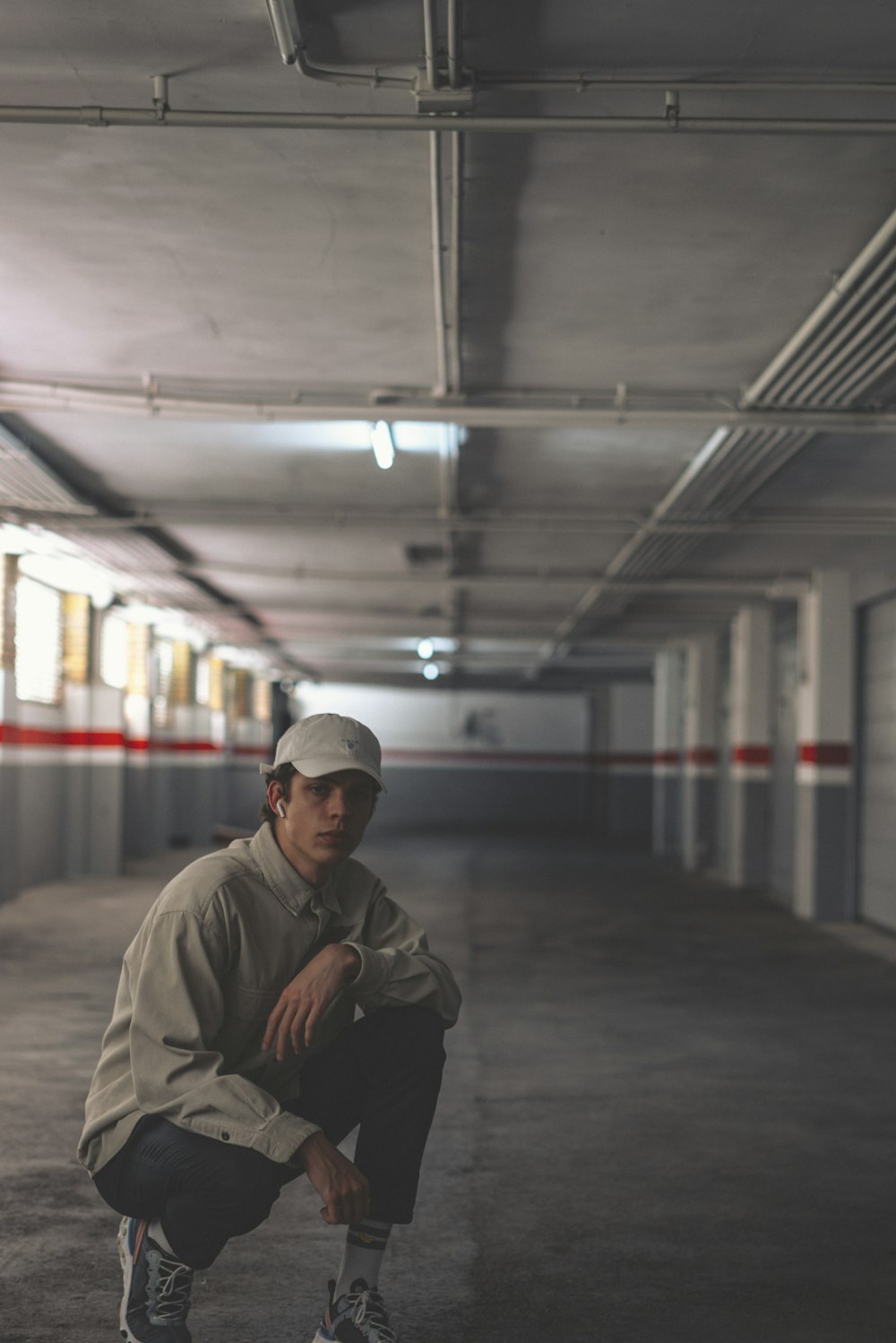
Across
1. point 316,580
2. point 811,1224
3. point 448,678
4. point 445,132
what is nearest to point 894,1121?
point 811,1224

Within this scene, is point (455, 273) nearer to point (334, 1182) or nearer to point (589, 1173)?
point (589, 1173)

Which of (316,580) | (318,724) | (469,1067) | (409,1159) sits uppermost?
(316,580)

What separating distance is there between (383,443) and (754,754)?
851 cm

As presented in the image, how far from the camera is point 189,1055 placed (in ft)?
7.87

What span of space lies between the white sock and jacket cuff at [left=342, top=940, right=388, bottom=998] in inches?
16.5

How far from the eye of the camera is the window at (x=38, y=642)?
12789mm

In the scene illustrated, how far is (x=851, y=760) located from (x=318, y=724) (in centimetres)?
1006

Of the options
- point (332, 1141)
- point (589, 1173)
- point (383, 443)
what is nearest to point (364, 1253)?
point (332, 1141)

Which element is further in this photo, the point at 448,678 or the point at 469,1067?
the point at 448,678

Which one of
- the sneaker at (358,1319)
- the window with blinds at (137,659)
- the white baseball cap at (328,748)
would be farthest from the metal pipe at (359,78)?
the window with blinds at (137,659)

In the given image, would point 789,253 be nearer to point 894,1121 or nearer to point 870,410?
point 870,410

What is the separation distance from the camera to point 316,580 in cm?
1470

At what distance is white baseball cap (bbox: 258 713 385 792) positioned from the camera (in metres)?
2.60

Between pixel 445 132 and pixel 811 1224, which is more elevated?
pixel 445 132
